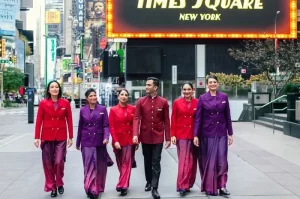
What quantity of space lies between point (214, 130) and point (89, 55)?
311 ft

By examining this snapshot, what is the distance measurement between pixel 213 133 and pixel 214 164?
0.48 m

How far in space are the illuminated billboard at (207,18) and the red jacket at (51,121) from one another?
2943 cm

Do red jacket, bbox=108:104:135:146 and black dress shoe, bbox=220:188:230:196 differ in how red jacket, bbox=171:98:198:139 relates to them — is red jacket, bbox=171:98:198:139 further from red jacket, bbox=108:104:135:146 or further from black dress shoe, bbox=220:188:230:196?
black dress shoe, bbox=220:188:230:196

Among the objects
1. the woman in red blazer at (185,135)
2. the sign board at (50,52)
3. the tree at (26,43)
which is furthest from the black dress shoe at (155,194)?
the sign board at (50,52)

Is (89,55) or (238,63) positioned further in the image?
(89,55)

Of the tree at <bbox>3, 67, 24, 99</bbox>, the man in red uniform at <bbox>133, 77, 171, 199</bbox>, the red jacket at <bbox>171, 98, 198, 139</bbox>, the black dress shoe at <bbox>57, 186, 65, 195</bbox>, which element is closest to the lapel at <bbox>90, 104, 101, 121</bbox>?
the man in red uniform at <bbox>133, 77, 171, 199</bbox>

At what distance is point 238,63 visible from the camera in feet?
136

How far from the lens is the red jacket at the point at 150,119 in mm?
7945

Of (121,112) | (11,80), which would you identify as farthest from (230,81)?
(11,80)

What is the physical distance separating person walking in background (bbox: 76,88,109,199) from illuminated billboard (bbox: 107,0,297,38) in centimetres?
2960

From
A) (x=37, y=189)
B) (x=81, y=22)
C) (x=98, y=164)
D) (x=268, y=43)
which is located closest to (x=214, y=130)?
(x=98, y=164)

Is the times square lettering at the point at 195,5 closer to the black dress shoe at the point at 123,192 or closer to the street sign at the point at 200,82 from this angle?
the street sign at the point at 200,82

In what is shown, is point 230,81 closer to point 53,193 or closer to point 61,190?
point 61,190

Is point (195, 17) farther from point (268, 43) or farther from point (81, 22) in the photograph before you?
point (81, 22)
